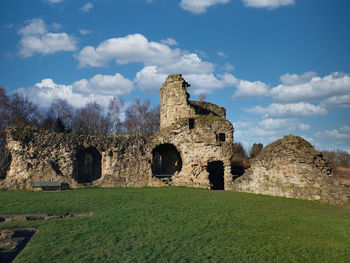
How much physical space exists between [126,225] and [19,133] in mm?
12421

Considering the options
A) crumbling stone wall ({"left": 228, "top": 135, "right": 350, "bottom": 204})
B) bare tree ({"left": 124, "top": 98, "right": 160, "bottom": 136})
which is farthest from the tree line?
crumbling stone wall ({"left": 228, "top": 135, "right": 350, "bottom": 204})

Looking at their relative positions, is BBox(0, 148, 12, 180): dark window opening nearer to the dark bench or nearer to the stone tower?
the dark bench

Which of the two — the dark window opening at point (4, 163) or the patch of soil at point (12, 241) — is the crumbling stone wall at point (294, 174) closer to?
the patch of soil at point (12, 241)

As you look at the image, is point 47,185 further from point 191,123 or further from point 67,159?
point 191,123

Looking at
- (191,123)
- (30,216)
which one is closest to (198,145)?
(191,123)

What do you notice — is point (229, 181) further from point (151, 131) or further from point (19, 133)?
point (151, 131)

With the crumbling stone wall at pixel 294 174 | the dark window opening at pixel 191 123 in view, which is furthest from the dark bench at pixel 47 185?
the crumbling stone wall at pixel 294 174

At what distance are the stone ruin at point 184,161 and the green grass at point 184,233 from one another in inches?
142

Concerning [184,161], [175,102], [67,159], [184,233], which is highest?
[175,102]

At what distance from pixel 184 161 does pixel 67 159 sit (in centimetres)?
754

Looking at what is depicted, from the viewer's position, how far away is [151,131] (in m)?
42.1

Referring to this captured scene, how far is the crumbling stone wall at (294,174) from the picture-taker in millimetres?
12680

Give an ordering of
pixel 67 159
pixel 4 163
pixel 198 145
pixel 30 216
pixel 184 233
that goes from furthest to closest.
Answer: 1. pixel 4 163
2. pixel 198 145
3. pixel 67 159
4. pixel 30 216
5. pixel 184 233

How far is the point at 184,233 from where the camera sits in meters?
6.72
